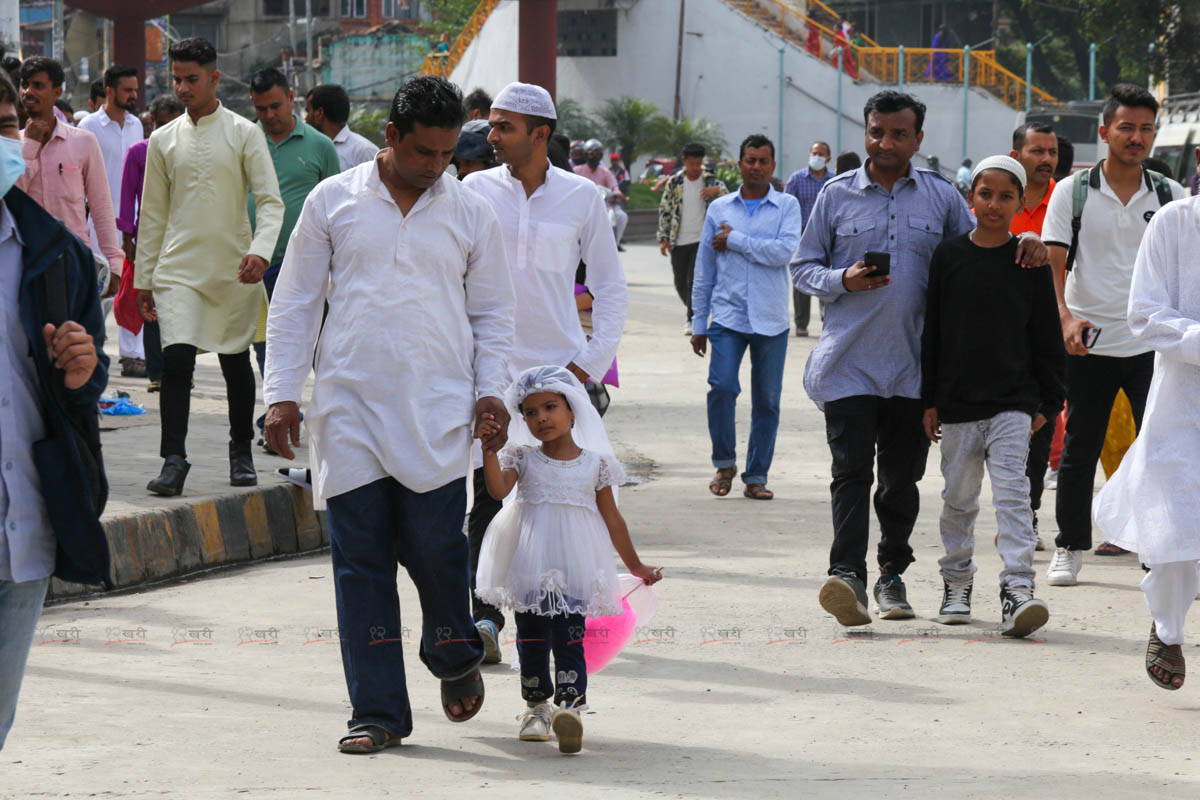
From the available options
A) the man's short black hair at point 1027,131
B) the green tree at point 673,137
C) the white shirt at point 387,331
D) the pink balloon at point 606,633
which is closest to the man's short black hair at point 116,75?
the man's short black hair at point 1027,131

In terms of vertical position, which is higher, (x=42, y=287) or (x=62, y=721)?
(x=42, y=287)

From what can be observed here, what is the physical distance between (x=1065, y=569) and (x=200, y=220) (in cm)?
427

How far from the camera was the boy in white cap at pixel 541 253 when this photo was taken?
244 inches

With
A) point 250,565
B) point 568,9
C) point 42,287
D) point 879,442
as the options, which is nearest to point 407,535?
point 42,287

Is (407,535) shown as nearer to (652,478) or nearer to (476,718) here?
(476,718)

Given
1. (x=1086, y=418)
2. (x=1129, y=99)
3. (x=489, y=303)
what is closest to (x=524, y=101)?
(x=489, y=303)

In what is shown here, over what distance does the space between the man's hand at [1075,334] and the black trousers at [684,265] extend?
10082mm

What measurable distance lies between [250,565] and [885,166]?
3.47 metres

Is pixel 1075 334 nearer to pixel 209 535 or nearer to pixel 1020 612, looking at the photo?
pixel 1020 612

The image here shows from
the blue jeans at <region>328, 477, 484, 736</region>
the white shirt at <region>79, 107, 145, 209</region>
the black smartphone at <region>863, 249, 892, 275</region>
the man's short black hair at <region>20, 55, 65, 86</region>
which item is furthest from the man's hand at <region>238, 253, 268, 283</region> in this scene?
the white shirt at <region>79, 107, 145, 209</region>

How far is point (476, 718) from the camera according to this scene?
546 centimetres

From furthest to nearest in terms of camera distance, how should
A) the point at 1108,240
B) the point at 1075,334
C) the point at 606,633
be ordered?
the point at 1108,240 → the point at 1075,334 → the point at 606,633

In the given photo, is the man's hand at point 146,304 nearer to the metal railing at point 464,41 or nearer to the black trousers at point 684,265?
the black trousers at point 684,265

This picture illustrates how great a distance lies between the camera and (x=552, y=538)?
212 inches
